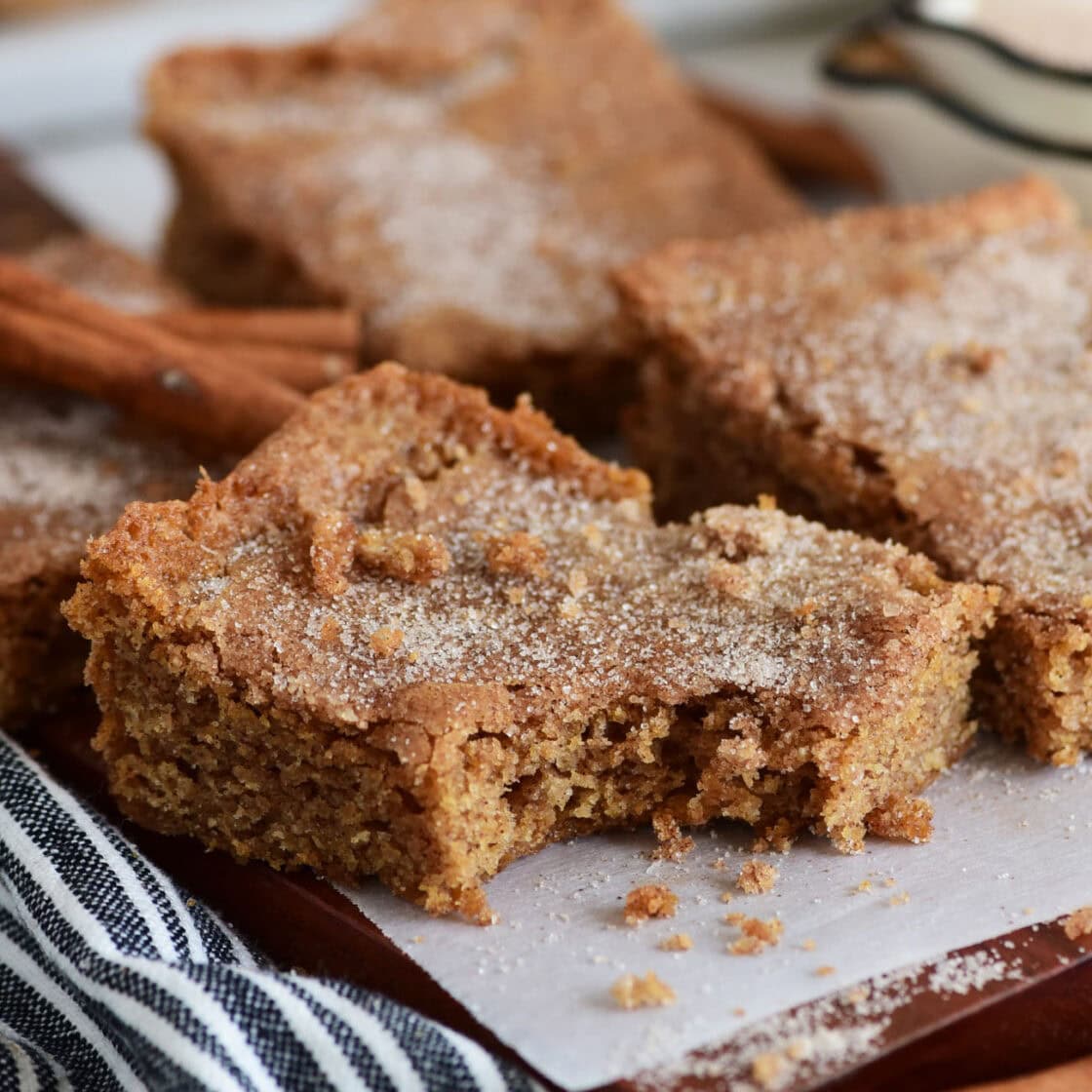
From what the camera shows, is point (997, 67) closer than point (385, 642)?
No

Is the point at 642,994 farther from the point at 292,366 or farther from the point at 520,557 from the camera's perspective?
the point at 292,366

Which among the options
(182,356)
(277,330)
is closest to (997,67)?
(277,330)

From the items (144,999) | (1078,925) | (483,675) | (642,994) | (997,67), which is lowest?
(144,999)

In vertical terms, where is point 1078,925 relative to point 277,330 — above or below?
below

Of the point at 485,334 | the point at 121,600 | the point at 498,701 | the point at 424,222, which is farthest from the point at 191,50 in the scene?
the point at 498,701

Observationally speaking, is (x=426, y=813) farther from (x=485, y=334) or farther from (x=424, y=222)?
(x=424, y=222)

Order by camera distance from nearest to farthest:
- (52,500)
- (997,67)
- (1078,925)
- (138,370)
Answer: (1078,925) → (52,500) → (138,370) → (997,67)

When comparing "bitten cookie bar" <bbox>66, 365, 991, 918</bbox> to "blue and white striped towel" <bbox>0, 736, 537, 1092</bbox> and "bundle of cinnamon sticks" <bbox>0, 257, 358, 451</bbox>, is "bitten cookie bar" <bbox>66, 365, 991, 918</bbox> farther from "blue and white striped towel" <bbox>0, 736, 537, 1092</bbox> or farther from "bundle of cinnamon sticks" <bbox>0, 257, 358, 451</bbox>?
"bundle of cinnamon sticks" <bbox>0, 257, 358, 451</bbox>
